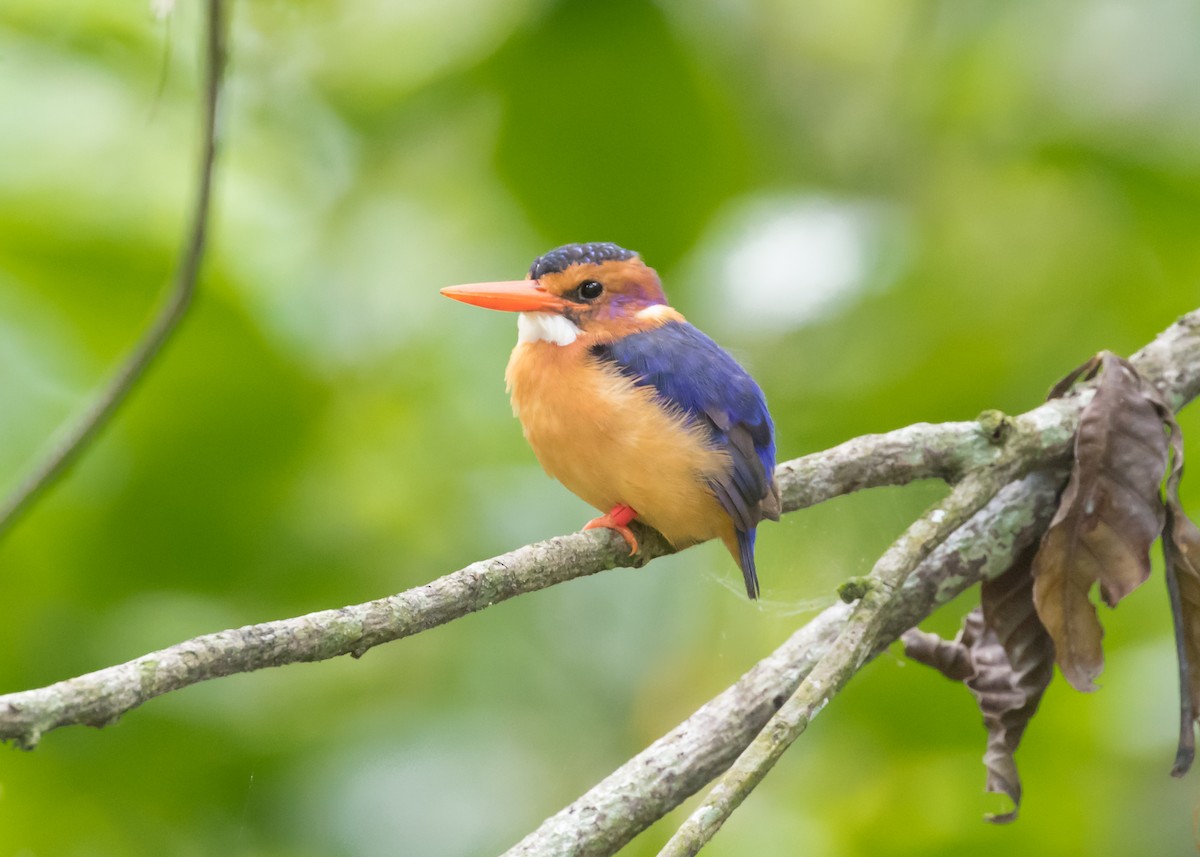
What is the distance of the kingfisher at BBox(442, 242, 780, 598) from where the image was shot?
1843 millimetres

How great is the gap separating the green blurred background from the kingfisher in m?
0.41

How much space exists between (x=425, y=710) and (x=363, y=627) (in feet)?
3.83

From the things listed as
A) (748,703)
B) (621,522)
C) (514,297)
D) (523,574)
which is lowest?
(748,703)

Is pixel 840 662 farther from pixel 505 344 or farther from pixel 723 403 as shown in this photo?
pixel 505 344

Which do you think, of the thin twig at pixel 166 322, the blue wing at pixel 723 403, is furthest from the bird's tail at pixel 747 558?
the thin twig at pixel 166 322

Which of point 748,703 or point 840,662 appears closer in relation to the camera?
point 840,662

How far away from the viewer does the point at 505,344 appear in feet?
8.54

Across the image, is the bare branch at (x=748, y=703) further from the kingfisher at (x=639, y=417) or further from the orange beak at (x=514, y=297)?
the orange beak at (x=514, y=297)

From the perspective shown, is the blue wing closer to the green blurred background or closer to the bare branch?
the bare branch

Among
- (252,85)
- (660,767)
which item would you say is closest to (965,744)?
(660,767)

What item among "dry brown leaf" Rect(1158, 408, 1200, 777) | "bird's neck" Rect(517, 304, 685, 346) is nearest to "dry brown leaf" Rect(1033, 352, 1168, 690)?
"dry brown leaf" Rect(1158, 408, 1200, 777)

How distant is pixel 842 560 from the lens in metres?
2.35

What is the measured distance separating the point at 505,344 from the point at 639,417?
0.78 m

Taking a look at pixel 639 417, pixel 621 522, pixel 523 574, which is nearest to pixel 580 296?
pixel 639 417
